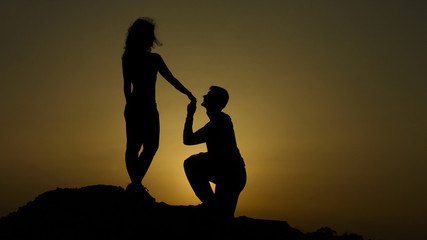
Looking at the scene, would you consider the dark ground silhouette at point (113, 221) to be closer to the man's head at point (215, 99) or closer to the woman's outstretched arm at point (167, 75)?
the man's head at point (215, 99)

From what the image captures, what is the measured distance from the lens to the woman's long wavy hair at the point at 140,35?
881 cm

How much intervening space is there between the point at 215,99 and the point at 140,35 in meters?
1.85

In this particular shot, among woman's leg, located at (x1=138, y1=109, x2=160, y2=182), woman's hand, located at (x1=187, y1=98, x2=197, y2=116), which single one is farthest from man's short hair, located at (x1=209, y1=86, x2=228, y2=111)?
woman's leg, located at (x1=138, y1=109, x2=160, y2=182)

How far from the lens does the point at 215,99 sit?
8.13 metres

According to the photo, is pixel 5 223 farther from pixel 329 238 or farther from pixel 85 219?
pixel 329 238

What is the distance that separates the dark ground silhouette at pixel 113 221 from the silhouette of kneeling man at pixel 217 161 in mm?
498

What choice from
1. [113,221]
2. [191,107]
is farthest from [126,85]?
[113,221]

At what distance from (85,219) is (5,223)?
67.0 inches

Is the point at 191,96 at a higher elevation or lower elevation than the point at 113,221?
higher

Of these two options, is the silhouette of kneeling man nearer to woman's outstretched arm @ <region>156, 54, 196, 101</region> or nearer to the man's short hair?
the man's short hair

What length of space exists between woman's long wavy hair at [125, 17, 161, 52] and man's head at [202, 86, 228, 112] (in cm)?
158

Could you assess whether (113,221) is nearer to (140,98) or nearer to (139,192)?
(139,192)

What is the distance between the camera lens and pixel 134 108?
28.6ft

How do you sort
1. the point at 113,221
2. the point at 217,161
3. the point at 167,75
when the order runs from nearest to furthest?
the point at 217,161
the point at 113,221
the point at 167,75
